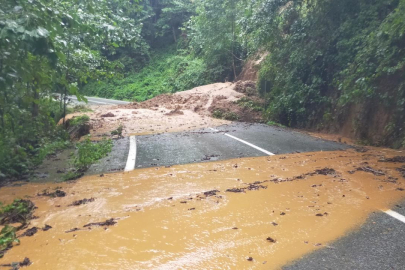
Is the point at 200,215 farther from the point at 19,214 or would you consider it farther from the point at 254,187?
the point at 19,214

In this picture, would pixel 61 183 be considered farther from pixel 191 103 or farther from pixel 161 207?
pixel 191 103

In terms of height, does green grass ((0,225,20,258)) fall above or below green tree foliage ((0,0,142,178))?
below

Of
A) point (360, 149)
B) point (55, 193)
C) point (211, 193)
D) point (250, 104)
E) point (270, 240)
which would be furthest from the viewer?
point (250, 104)

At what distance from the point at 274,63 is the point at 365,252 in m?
14.4

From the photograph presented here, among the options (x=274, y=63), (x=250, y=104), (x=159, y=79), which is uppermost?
(x=274, y=63)

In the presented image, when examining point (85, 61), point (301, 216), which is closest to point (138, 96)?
point (85, 61)

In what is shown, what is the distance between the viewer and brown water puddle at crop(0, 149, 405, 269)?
3.59m

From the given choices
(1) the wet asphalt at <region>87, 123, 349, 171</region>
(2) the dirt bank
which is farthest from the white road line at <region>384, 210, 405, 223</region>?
(2) the dirt bank

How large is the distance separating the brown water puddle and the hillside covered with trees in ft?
6.23

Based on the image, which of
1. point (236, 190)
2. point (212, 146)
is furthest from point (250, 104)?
point (236, 190)

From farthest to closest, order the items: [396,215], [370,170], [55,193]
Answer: [370,170]
[55,193]
[396,215]

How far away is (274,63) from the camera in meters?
17.2

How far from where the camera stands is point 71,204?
523 centimetres

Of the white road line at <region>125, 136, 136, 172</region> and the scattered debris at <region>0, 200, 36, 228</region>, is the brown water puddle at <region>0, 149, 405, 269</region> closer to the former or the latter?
the scattered debris at <region>0, 200, 36, 228</region>
